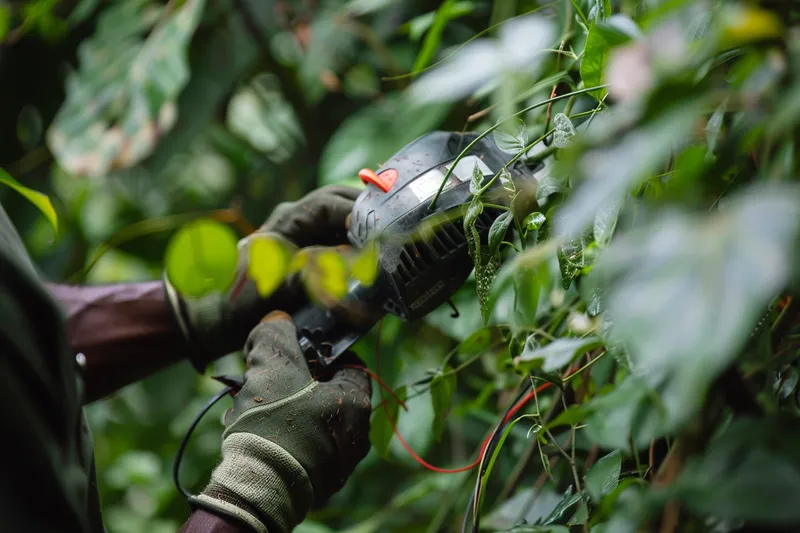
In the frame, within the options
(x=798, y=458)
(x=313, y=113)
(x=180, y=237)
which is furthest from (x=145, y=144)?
(x=798, y=458)

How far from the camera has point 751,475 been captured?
1.01ft

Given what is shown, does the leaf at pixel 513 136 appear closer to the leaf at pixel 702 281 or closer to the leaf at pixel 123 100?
the leaf at pixel 702 281

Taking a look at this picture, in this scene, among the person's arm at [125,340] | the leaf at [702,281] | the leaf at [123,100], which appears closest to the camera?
the leaf at [702,281]

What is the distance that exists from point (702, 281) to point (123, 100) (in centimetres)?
119

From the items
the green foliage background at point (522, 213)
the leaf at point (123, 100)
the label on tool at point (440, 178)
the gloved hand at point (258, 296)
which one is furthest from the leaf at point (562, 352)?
the leaf at point (123, 100)

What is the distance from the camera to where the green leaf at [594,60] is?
19.9 inches

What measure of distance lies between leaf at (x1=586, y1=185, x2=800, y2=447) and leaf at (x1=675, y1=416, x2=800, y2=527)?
0.16 ft

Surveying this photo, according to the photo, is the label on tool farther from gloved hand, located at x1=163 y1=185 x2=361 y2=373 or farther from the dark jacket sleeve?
the dark jacket sleeve

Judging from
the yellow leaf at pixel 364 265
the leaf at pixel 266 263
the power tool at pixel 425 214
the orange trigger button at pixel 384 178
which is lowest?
the power tool at pixel 425 214

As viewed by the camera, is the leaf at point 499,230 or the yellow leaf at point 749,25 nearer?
the yellow leaf at point 749,25

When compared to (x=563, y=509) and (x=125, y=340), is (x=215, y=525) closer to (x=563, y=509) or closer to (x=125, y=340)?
(x=563, y=509)

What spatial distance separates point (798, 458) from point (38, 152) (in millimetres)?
1571

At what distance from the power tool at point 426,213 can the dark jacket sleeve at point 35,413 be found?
10.3 inches

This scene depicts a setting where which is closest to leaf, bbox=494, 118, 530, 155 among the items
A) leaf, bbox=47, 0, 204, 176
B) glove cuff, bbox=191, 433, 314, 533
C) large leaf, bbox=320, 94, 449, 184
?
glove cuff, bbox=191, 433, 314, 533
